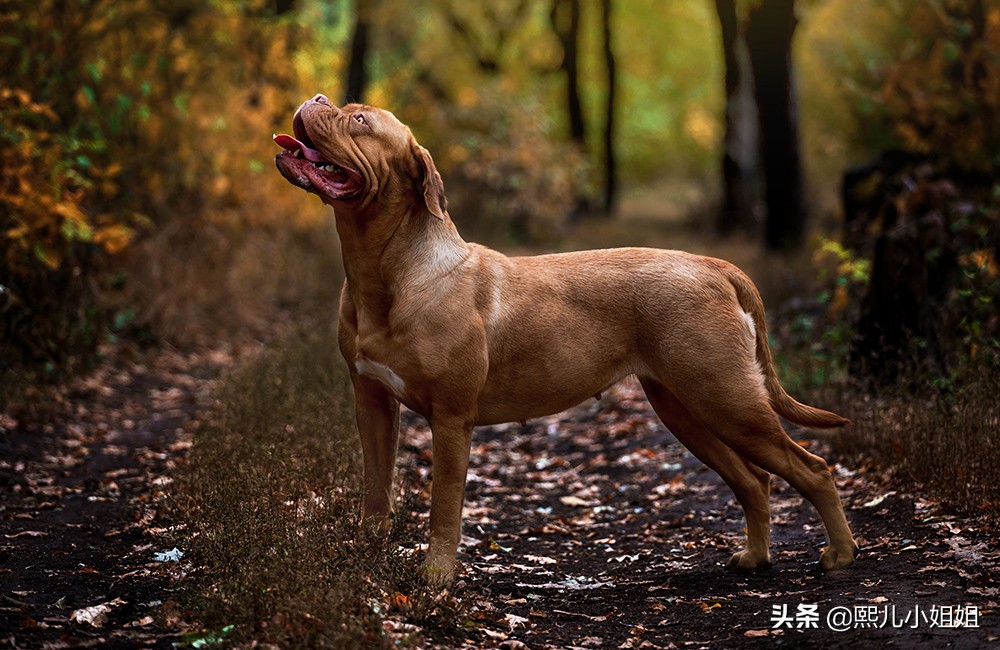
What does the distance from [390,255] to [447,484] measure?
1.09m

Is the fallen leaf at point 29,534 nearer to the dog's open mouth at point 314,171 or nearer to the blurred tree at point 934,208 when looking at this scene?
the dog's open mouth at point 314,171

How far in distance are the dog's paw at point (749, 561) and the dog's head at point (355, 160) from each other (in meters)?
2.30

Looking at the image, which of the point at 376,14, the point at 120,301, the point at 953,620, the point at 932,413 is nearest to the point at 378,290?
the point at 953,620

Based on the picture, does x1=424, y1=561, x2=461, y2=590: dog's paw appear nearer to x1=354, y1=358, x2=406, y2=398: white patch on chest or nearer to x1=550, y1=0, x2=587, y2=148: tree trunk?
x1=354, y1=358, x2=406, y2=398: white patch on chest

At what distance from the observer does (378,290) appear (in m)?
4.93

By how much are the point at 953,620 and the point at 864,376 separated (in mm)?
3277

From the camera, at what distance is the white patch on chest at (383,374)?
483 cm

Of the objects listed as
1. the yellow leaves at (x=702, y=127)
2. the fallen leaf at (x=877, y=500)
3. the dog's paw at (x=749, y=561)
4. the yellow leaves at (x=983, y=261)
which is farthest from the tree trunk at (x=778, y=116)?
the yellow leaves at (x=702, y=127)

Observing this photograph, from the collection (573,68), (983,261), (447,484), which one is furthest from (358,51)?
(447,484)

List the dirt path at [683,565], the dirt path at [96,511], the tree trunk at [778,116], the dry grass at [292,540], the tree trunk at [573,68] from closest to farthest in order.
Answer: the dry grass at [292,540] → the dirt path at [96,511] → the dirt path at [683,565] → the tree trunk at [778,116] → the tree trunk at [573,68]

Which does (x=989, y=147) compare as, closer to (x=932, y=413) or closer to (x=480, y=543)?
(x=932, y=413)

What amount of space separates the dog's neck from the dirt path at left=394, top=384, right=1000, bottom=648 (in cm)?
146

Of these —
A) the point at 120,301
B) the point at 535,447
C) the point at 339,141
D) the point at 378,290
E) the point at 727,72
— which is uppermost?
the point at 727,72

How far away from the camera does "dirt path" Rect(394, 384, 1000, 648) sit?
4457mm
